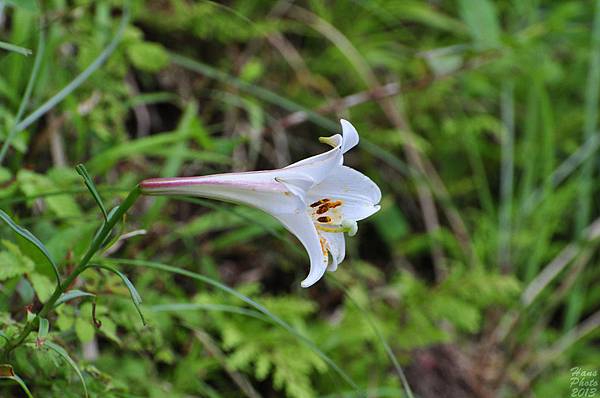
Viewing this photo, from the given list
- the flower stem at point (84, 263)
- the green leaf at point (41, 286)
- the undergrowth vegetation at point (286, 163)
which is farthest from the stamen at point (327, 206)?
the green leaf at point (41, 286)

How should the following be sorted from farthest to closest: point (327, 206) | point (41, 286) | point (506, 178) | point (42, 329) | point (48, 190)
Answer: point (506, 178) < point (48, 190) < point (41, 286) < point (327, 206) < point (42, 329)

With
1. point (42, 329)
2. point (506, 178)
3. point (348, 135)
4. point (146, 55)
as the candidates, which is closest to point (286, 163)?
point (146, 55)

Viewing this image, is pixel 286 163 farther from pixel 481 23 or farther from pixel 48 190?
pixel 48 190

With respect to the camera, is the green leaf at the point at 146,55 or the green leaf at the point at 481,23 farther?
the green leaf at the point at 481,23

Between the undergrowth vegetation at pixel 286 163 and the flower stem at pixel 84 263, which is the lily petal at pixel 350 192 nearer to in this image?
the flower stem at pixel 84 263

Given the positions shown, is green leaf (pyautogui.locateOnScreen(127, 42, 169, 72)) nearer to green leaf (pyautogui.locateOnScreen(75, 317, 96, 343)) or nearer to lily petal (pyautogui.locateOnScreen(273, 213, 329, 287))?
green leaf (pyautogui.locateOnScreen(75, 317, 96, 343))

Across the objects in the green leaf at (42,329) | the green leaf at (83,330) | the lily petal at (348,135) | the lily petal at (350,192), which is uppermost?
the lily petal at (348,135)

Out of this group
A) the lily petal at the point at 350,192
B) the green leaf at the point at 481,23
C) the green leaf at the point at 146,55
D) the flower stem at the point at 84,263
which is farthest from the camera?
the green leaf at the point at 481,23
